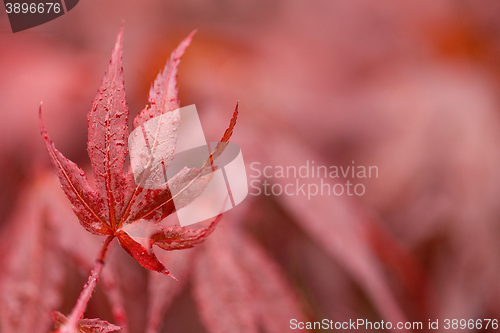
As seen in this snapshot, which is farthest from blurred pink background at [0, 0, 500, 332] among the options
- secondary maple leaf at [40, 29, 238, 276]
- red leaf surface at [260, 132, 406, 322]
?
secondary maple leaf at [40, 29, 238, 276]

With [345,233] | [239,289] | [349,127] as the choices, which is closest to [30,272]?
[239,289]

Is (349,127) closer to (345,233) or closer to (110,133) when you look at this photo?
(345,233)

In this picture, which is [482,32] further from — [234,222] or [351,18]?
[234,222]

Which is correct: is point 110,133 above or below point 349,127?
above

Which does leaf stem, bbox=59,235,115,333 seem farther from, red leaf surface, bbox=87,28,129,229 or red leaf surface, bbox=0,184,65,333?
red leaf surface, bbox=0,184,65,333

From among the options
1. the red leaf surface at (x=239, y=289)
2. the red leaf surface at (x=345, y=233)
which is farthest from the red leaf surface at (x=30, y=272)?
the red leaf surface at (x=345, y=233)

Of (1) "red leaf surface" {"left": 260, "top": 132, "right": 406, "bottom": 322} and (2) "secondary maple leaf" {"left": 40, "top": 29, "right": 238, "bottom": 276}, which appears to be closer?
(2) "secondary maple leaf" {"left": 40, "top": 29, "right": 238, "bottom": 276}

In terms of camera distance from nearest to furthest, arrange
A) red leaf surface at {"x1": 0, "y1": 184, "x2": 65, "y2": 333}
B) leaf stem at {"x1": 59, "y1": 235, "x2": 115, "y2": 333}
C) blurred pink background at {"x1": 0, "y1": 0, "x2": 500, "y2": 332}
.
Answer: leaf stem at {"x1": 59, "y1": 235, "x2": 115, "y2": 333} < red leaf surface at {"x1": 0, "y1": 184, "x2": 65, "y2": 333} < blurred pink background at {"x1": 0, "y1": 0, "x2": 500, "y2": 332}

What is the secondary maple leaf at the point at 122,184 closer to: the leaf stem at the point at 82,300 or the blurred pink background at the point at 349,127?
the leaf stem at the point at 82,300

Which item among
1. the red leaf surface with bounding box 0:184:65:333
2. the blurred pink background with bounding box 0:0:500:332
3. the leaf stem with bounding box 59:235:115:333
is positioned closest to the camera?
the leaf stem with bounding box 59:235:115:333
